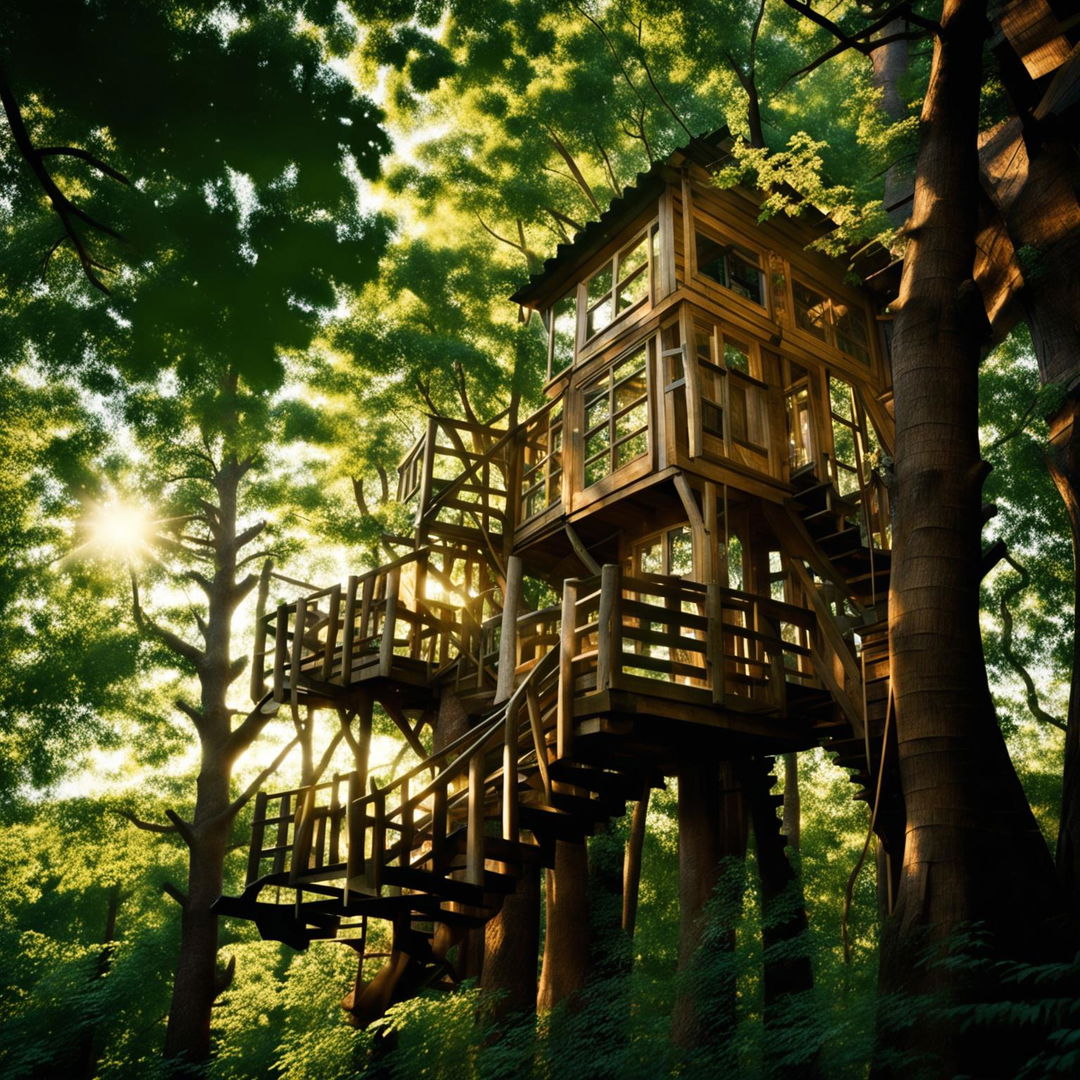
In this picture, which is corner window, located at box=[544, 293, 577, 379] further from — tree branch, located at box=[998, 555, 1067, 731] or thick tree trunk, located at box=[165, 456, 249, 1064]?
tree branch, located at box=[998, 555, 1067, 731]

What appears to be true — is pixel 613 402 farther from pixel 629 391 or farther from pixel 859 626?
pixel 859 626

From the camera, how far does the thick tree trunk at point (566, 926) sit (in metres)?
12.5

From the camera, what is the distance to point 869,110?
472 inches

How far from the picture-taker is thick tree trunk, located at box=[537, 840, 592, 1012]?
12.5 meters

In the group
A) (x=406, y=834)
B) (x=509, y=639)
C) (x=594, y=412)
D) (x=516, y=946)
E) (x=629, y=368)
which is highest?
(x=629, y=368)

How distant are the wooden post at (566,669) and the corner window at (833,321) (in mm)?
8409

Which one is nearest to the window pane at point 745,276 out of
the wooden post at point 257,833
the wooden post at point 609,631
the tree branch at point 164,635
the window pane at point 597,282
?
the window pane at point 597,282

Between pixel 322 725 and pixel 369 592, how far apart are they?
10.3 m

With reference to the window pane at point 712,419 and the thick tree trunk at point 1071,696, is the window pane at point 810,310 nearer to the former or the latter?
the window pane at point 712,419

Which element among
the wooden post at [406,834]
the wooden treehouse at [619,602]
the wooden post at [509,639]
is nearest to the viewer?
the wooden treehouse at [619,602]

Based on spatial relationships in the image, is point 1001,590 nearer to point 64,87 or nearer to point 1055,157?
point 1055,157

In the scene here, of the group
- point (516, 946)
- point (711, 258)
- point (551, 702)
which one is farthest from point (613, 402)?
point (516, 946)

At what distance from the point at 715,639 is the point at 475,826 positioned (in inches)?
121

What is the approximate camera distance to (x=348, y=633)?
43.2ft
